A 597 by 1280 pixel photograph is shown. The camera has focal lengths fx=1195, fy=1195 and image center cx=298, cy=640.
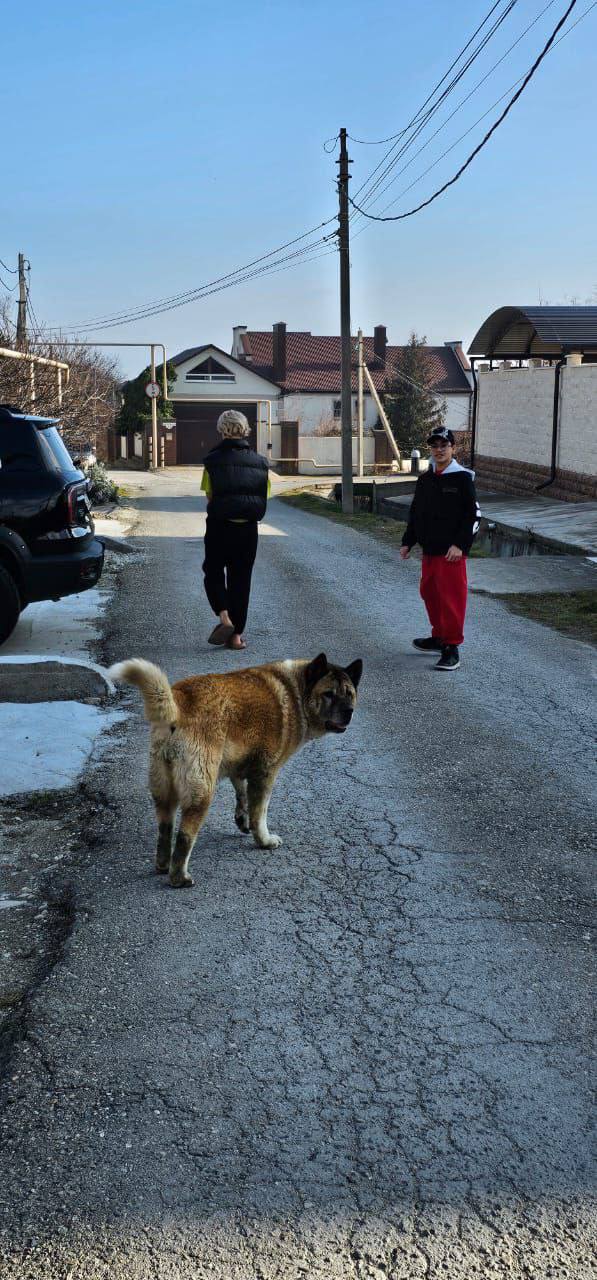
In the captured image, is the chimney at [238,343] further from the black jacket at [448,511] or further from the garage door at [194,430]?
the black jacket at [448,511]

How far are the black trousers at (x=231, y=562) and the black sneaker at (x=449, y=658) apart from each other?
5.58 ft

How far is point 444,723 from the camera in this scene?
7.60 metres

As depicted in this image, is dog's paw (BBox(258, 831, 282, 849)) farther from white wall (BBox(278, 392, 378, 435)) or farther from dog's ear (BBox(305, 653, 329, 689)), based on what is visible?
white wall (BBox(278, 392, 378, 435))

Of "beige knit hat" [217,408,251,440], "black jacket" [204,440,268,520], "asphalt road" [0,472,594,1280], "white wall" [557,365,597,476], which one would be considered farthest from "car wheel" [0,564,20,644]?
"white wall" [557,365,597,476]

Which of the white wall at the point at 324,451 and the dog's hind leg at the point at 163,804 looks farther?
the white wall at the point at 324,451

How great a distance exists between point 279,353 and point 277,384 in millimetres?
2475

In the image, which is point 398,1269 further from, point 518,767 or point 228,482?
point 228,482

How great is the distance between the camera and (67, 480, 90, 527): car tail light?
32.6 feet

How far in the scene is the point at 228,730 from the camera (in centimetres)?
486

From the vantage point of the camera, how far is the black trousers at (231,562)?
981 cm

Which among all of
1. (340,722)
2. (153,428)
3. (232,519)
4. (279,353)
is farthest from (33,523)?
(279,353)

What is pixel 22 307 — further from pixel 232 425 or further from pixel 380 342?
pixel 380 342

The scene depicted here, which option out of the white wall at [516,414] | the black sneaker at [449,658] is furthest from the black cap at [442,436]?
the white wall at [516,414]

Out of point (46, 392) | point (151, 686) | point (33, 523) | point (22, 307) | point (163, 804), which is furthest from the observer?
point (22, 307)
